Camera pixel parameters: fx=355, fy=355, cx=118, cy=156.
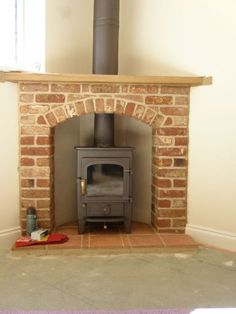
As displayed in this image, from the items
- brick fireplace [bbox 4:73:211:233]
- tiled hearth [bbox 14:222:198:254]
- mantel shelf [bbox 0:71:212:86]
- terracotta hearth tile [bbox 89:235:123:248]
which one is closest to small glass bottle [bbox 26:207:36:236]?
brick fireplace [bbox 4:73:211:233]

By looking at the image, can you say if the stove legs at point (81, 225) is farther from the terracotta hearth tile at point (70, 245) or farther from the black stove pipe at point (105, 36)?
the black stove pipe at point (105, 36)

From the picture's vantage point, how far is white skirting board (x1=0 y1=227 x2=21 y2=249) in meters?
2.96

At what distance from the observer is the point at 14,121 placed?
2.96 m

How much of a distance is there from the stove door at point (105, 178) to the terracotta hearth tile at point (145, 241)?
367mm

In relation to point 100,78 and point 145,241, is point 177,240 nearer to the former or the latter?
point 145,241

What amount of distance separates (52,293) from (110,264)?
0.56 meters

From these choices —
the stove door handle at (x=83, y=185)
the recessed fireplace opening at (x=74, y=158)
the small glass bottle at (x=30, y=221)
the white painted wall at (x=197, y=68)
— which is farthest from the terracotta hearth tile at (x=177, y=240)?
the small glass bottle at (x=30, y=221)

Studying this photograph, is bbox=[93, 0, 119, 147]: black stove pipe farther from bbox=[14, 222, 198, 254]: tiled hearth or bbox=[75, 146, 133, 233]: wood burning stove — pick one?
bbox=[14, 222, 198, 254]: tiled hearth

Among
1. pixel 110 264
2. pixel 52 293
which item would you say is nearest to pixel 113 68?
pixel 110 264

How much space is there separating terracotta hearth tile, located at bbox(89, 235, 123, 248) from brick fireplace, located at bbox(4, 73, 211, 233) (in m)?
0.41

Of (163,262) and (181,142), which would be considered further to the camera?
(181,142)

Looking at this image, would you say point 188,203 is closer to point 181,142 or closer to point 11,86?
point 181,142

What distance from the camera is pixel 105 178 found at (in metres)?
3.15

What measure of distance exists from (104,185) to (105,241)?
49 cm
